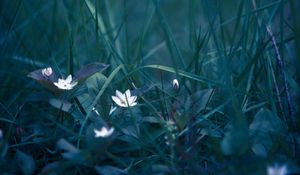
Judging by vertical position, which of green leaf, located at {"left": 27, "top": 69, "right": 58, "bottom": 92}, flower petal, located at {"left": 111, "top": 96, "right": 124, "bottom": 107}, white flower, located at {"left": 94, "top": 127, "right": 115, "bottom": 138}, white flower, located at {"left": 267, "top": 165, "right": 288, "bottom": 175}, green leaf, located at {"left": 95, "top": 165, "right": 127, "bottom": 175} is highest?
green leaf, located at {"left": 27, "top": 69, "right": 58, "bottom": 92}

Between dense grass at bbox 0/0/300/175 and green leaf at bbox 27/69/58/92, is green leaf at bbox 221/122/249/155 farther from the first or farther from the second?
green leaf at bbox 27/69/58/92

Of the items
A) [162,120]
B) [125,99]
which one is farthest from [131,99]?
[162,120]

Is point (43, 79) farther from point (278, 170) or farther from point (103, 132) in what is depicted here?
point (278, 170)

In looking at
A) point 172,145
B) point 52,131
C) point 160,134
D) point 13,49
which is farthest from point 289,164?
point 13,49

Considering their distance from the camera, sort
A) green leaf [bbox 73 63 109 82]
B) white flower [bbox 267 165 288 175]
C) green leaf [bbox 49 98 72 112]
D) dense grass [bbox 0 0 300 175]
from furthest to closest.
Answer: green leaf [bbox 73 63 109 82], green leaf [bbox 49 98 72 112], dense grass [bbox 0 0 300 175], white flower [bbox 267 165 288 175]

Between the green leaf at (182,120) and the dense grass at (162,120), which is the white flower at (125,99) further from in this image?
the green leaf at (182,120)

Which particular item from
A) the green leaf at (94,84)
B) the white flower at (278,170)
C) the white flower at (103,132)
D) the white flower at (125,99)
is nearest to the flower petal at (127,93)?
the white flower at (125,99)

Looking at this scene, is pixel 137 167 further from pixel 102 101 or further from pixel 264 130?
pixel 264 130

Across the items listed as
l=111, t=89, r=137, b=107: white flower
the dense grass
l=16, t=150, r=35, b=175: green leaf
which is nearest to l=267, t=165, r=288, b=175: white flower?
the dense grass
